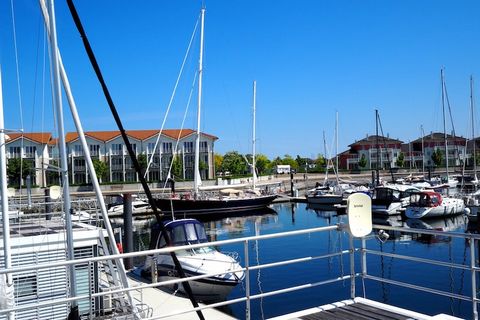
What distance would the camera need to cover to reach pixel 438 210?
4462 centimetres

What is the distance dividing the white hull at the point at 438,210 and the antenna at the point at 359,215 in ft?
133

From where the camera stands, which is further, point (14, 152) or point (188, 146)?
point (188, 146)

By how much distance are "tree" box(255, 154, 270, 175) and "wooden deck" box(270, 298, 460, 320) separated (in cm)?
14393

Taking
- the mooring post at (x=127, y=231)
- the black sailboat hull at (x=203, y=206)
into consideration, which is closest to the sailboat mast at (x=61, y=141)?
the mooring post at (x=127, y=231)

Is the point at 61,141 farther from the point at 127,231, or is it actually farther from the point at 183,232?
the point at 127,231

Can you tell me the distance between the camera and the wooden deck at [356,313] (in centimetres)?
666

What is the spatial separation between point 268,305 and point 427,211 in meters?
31.6

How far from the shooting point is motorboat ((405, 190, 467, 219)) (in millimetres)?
44438

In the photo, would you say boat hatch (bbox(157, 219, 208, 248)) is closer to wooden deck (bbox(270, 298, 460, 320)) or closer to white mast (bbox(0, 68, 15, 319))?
white mast (bbox(0, 68, 15, 319))

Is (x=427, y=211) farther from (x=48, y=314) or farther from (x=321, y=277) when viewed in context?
(x=48, y=314)

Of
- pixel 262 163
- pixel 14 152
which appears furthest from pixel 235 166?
pixel 14 152

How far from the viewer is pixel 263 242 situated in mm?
33031

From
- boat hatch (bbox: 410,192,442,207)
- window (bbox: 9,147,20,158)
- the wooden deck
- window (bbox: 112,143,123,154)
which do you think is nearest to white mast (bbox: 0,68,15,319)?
the wooden deck

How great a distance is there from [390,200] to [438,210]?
247 inches
